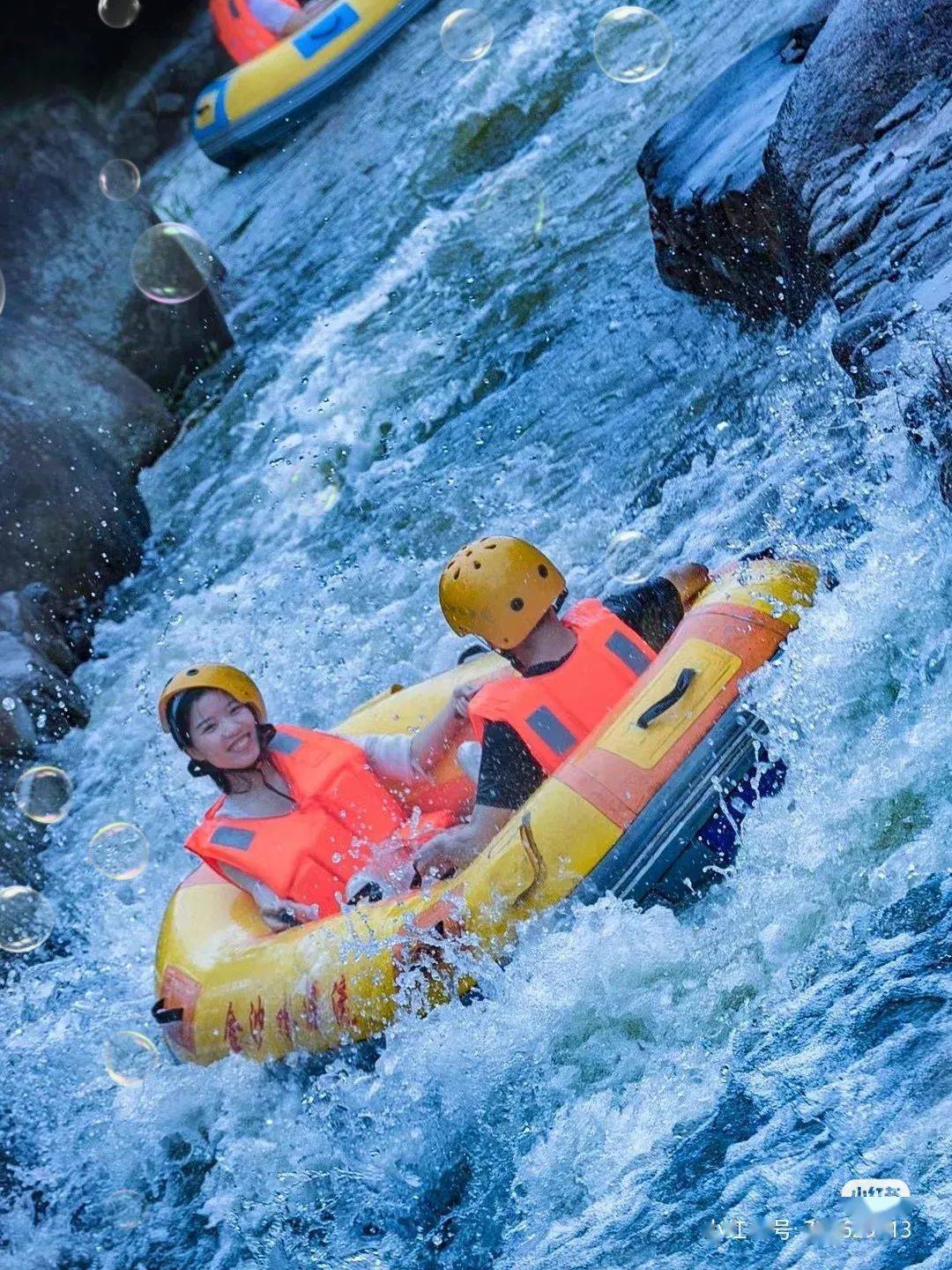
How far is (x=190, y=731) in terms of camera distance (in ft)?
15.0

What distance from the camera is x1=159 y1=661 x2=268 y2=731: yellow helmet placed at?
4.54m

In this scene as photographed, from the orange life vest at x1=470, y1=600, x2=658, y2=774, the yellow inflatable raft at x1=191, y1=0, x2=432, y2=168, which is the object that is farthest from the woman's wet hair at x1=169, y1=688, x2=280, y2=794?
the yellow inflatable raft at x1=191, y1=0, x2=432, y2=168

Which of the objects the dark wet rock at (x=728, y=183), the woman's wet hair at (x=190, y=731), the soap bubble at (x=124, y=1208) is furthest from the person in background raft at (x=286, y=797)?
the dark wet rock at (x=728, y=183)

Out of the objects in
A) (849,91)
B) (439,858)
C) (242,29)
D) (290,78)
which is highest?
(849,91)

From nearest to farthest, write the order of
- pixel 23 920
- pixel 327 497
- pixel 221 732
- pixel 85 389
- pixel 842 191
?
pixel 221 732 → pixel 842 191 → pixel 23 920 → pixel 327 497 → pixel 85 389

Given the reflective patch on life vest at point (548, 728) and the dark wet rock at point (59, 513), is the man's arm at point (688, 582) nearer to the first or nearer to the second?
the reflective patch on life vest at point (548, 728)

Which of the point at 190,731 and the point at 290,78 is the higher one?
the point at 290,78

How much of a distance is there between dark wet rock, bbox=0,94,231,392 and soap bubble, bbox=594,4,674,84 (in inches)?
105

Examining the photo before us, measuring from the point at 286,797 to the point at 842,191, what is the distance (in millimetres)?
2466

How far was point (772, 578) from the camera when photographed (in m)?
4.18

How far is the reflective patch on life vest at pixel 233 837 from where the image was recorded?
14.9ft

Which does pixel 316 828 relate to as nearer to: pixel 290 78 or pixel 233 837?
pixel 233 837

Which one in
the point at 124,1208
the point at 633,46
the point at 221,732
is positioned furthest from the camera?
the point at 633,46

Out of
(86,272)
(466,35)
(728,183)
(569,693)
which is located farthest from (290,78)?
(569,693)
